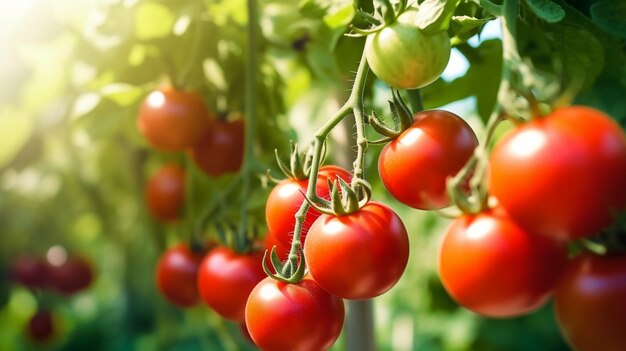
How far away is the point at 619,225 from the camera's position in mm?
431

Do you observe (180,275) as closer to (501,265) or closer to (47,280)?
(501,265)

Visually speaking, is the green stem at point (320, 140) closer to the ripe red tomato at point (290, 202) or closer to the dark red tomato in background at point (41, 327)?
the ripe red tomato at point (290, 202)

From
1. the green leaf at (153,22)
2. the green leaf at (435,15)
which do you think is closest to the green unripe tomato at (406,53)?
the green leaf at (435,15)

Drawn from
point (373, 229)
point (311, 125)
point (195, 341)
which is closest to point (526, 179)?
point (373, 229)

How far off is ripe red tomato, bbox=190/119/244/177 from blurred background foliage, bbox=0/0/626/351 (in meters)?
0.03

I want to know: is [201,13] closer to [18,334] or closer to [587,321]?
[587,321]

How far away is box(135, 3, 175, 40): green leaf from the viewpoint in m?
1.01

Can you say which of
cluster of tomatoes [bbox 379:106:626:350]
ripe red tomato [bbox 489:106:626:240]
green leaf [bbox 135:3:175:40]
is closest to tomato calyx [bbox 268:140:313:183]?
cluster of tomatoes [bbox 379:106:626:350]

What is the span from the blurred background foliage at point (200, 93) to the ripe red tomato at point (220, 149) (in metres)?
0.03

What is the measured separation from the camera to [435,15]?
52 centimetres

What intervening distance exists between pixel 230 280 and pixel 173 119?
0.24m

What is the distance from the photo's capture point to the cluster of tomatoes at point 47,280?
6.89 ft

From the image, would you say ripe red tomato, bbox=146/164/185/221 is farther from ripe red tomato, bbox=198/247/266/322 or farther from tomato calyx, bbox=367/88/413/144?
tomato calyx, bbox=367/88/413/144

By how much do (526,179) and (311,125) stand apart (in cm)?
102
